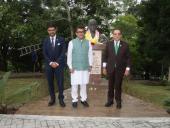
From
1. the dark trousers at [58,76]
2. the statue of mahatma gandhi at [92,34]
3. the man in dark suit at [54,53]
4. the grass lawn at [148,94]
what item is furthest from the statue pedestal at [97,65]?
→ the man in dark suit at [54,53]

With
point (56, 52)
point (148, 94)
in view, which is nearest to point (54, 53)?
point (56, 52)

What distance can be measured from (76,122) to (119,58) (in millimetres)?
2592

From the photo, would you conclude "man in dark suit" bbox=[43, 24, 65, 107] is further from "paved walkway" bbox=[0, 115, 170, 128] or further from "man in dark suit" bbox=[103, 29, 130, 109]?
"paved walkway" bbox=[0, 115, 170, 128]

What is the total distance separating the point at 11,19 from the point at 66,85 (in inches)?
614

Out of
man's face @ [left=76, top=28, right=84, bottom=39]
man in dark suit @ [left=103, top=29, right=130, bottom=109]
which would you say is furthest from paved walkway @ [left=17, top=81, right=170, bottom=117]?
man's face @ [left=76, top=28, right=84, bottom=39]

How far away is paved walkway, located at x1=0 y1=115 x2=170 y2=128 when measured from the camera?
33.5 ft

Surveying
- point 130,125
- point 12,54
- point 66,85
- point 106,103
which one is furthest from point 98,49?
point 12,54

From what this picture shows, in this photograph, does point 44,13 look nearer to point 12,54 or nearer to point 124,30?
point 12,54

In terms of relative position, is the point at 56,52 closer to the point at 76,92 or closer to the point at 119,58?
the point at 76,92

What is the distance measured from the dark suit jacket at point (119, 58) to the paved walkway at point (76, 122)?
1995 mm

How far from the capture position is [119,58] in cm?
1270

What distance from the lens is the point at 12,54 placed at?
43156 millimetres

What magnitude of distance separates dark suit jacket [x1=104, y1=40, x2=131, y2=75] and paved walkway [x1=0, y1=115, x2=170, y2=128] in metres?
2.00

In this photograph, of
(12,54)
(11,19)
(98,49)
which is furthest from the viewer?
(12,54)
